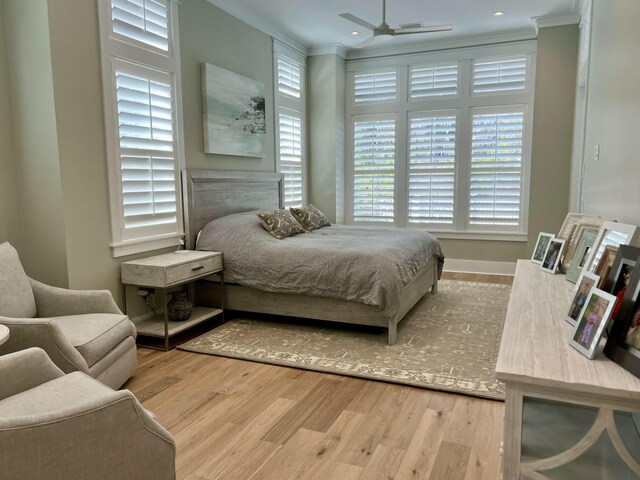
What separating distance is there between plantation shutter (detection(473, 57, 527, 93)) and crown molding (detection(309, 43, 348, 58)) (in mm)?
1775

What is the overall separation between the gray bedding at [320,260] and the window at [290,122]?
1.68 m

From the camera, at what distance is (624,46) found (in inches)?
92.0

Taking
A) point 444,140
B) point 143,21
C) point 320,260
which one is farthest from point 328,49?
point 320,260

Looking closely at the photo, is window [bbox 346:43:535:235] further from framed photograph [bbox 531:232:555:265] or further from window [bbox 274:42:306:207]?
framed photograph [bbox 531:232:555:265]

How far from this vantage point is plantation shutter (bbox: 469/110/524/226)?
6062mm

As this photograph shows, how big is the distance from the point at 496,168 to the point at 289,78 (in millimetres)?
2894

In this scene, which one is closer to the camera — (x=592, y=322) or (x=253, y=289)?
(x=592, y=322)

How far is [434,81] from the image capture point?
6383mm

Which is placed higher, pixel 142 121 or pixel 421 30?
pixel 421 30

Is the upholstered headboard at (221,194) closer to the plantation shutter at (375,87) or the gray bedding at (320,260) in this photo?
the gray bedding at (320,260)

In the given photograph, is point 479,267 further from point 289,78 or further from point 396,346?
point 289,78

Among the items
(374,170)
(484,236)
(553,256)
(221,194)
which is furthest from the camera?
(374,170)

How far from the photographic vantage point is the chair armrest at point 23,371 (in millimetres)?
1712

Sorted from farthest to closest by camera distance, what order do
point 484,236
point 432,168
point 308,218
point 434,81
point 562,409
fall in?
1. point 432,168
2. point 434,81
3. point 484,236
4. point 308,218
5. point 562,409
